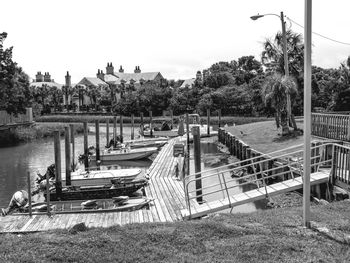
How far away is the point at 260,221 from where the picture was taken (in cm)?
938

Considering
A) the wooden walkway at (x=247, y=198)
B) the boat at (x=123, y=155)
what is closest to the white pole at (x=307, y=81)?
the wooden walkway at (x=247, y=198)

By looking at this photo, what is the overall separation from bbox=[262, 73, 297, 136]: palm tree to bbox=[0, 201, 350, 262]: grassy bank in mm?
19099

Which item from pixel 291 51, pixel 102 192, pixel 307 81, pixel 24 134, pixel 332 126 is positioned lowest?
pixel 102 192

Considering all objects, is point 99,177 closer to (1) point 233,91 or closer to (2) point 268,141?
(2) point 268,141

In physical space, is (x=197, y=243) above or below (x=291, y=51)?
below

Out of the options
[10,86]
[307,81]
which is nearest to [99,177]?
[307,81]

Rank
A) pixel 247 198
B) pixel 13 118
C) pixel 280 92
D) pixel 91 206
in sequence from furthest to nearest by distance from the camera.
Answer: pixel 13 118
pixel 280 92
pixel 91 206
pixel 247 198

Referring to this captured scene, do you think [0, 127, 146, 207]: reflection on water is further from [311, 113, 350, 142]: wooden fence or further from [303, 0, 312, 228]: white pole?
[303, 0, 312, 228]: white pole

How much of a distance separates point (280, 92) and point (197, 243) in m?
21.9

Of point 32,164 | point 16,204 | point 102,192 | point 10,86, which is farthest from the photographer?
point 10,86

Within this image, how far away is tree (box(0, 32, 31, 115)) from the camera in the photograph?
49781mm

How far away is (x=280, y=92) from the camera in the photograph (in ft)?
92.3

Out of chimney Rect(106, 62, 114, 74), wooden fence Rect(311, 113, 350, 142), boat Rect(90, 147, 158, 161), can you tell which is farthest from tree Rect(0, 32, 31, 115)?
chimney Rect(106, 62, 114, 74)

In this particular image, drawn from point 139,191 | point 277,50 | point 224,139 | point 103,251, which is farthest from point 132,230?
point 224,139
